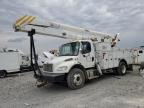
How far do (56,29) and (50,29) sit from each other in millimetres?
402

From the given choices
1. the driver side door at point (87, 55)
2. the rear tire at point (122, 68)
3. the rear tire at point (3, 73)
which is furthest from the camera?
the rear tire at point (3, 73)

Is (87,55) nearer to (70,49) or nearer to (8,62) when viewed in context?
(70,49)

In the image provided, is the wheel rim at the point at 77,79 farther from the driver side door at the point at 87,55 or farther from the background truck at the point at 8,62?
the background truck at the point at 8,62

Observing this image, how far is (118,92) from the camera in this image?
299 inches

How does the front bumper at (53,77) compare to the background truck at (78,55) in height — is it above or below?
below

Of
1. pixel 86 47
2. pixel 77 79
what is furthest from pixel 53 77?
pixel 86 47

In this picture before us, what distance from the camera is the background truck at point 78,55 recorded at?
8.44 m

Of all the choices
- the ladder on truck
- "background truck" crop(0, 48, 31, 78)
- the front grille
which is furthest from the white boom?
"background truck" crop(0, 48, 31, 78)

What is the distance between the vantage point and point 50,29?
31.1 ft

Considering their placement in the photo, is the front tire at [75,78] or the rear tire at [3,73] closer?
the front tire at [75,78]

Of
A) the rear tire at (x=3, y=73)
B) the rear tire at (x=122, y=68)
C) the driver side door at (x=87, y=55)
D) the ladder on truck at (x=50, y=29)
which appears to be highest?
the ladder on truck at (x=50, y=29)

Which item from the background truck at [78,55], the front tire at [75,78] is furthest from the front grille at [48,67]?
the front tire at [75,78]

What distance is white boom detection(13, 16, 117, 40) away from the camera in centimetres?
822

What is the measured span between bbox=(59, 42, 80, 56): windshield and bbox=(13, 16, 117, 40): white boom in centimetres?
58
